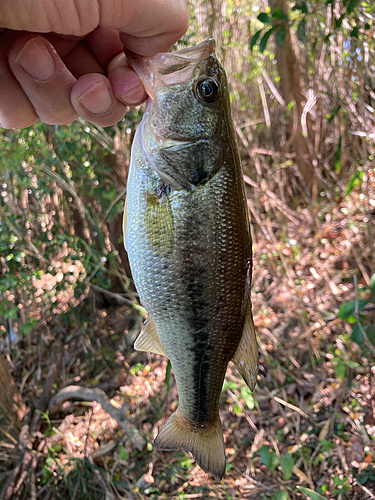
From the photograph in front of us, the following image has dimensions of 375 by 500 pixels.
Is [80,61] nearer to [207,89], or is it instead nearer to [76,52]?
[76,52]

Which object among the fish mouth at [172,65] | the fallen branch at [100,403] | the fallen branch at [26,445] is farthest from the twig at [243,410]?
the fish mouth at [172,65]

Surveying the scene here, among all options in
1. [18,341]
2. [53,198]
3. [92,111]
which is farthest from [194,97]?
[18,341]

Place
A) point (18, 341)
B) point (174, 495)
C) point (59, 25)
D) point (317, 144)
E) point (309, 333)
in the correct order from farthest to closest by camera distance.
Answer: point (317, 144) → point (18, 341) → point (309, 333) → point (174, 495) → point (59, 25)

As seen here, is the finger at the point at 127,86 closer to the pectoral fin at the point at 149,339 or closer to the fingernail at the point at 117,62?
the fingernail at the point at 117,62

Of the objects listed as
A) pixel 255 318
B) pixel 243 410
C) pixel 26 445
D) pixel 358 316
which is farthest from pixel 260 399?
pixel 26 445

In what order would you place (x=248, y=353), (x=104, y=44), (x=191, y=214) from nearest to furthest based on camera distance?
(x=191, y=214)
(x=248, y=353)
(x=104, y=44)

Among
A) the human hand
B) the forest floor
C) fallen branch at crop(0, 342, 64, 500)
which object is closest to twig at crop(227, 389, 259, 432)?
the forest floor

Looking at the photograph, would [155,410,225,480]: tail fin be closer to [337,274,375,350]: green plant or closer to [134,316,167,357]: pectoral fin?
[134,316,167,357]: pectoral fin

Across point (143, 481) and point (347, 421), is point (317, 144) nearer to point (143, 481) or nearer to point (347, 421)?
point (347, 421)
